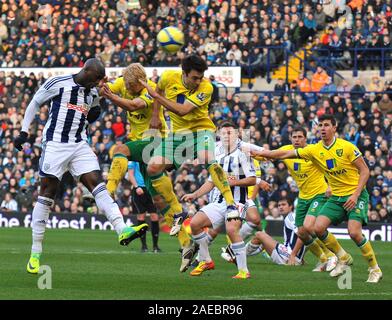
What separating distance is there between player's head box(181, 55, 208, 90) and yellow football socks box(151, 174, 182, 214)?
4.37 ft

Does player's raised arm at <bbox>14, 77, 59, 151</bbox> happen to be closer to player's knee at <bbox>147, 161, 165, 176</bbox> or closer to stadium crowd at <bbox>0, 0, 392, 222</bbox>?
player's knee at <bbox>147, 161, 165, 176</bbox>

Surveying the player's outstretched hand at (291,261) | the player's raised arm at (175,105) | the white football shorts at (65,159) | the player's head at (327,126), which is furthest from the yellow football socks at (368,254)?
the white football shorts at (65,159)

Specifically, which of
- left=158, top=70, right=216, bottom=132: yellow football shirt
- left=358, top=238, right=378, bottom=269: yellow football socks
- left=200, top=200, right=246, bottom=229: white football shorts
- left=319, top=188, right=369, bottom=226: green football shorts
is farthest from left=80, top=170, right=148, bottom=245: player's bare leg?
left=358, top=238, right=378, bottom=269: yellow football socks

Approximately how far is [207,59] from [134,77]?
17296 mm

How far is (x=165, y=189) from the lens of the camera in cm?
1400

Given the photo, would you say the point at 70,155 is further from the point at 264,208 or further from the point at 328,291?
the point at 264,208

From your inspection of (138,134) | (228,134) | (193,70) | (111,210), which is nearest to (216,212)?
(228,134)

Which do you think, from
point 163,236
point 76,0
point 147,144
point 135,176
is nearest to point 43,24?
point 76,0

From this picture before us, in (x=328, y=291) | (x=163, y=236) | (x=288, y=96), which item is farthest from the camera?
(x=288, y=96)

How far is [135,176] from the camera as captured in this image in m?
20.0

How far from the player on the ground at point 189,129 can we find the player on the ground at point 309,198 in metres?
2.32

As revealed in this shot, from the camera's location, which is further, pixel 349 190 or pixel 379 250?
pixel 379 250

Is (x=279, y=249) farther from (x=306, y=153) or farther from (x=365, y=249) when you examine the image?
(x=365, y=249)

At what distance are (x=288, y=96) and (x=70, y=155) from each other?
17704mm
